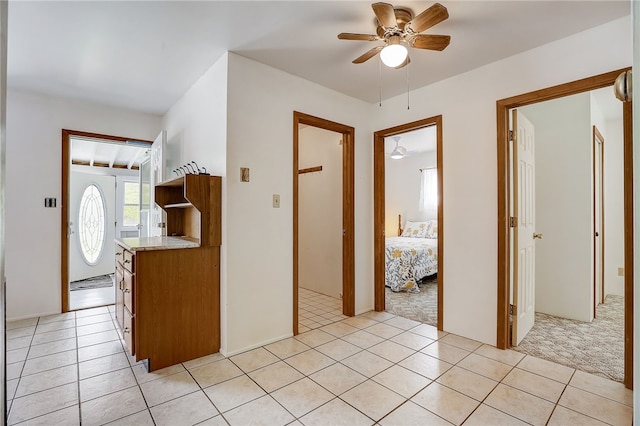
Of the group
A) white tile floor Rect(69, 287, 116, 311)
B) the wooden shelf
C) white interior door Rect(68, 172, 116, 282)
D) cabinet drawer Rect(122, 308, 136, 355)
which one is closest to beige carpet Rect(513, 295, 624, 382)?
the wooden shelf

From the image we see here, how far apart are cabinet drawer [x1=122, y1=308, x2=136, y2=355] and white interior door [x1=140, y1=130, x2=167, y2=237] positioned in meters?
1.21

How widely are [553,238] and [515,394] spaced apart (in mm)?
2180

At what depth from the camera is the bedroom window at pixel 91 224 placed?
5438mm

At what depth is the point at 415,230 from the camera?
6.08 m

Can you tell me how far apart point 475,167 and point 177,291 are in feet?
8.67

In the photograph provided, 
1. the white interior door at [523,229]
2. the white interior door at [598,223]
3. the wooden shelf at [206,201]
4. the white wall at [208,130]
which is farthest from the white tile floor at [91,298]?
the white interior door at [598,223]

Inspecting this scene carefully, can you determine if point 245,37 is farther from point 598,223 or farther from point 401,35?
point 598,223

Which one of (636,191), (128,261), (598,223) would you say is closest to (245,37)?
(128,261)

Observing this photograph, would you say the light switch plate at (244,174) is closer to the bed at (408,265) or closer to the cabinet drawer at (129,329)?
the cabinet drawer at (129,329)

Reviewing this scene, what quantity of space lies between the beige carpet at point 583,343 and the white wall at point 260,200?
208cm

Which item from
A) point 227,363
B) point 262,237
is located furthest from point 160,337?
point 262,237

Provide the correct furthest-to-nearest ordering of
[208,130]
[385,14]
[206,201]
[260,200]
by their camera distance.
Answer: [208,130], [260,200], [206,201], [385,14]

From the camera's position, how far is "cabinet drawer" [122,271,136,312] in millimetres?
2178

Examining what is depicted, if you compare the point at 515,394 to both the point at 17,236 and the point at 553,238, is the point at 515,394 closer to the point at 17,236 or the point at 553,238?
the point at 553,238
